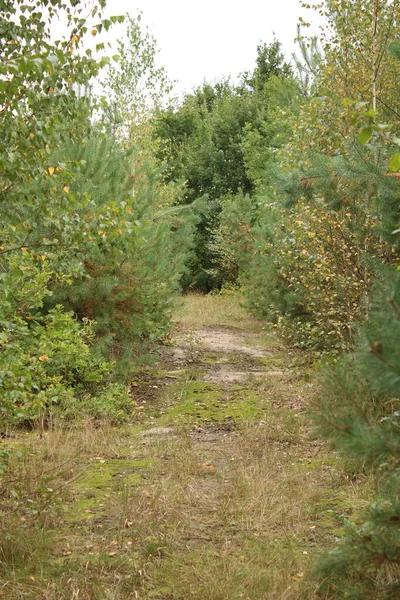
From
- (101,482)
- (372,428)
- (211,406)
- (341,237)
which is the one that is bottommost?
(211,406)

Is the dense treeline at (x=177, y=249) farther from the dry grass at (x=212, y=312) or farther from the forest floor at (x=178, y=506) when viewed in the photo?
the dry grass at (x=212, y=312)

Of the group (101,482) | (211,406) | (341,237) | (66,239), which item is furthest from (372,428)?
(211,406)

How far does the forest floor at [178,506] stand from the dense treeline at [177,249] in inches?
16.8

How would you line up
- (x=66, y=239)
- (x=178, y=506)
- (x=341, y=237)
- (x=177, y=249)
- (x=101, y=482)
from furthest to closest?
1. (x=177, y=249)
2. (x=341, y=237)
3. (x=101, y=482)
4. (x=178, y=506)
5. (x=66, y=239)

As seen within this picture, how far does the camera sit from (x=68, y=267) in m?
4.39

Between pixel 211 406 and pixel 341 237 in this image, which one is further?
pixel 211 406

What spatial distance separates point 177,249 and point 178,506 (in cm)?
1511

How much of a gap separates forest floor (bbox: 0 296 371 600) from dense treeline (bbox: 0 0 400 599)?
43cm

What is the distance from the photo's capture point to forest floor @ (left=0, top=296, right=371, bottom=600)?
3736 mm

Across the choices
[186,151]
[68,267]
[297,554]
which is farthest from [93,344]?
[186,151]

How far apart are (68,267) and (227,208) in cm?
1834

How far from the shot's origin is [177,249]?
19.6 m

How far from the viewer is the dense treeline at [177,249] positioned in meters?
2.44

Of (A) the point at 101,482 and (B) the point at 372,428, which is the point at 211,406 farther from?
(B) the point at 372,428
